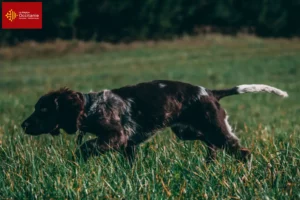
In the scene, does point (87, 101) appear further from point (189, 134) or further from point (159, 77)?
point (159, 77)

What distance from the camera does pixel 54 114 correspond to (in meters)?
5.89

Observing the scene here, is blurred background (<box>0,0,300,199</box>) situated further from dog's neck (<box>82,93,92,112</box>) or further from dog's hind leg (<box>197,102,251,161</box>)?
dog's neck (<box>82,93,92,112</box>)

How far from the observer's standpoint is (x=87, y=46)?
1305 inches

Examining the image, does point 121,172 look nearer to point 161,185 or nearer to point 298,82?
point 161,185

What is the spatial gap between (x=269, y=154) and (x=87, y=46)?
28.5 meters

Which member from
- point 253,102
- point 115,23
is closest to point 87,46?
point 115,23

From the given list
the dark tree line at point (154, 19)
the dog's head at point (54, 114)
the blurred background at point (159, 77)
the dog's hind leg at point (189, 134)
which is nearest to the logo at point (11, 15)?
the blurred background at point (159, 77)

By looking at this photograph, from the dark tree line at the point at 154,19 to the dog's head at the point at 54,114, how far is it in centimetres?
2651

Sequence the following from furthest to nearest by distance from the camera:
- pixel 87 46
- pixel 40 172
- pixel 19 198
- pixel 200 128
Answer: pixel 87 46
pixel 200 128
pixel 40 172
pixel 19 198

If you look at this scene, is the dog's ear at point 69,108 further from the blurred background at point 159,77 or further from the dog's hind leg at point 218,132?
the dog's hind leg at point 218,132

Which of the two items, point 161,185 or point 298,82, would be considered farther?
point 298,82

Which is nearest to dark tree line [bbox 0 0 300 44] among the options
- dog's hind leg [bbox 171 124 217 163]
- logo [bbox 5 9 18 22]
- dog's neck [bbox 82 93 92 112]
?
logo [bbox 5 9 18 22]

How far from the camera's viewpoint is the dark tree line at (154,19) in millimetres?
32500

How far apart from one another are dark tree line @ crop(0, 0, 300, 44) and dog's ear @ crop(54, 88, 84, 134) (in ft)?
87.1
